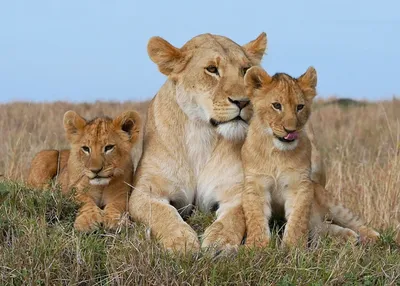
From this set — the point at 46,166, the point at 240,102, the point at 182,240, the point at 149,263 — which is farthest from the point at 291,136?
the point at 46,166

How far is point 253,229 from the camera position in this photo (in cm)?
464

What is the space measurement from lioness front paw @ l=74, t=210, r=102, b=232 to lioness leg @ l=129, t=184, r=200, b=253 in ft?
0.86

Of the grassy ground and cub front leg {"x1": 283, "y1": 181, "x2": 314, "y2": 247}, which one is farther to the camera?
cub front leg {"x1": 283, "y1": 181, "x2": 314, "y2": 247}

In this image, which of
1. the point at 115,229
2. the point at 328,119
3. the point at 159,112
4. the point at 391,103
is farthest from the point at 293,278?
the point at 391,103

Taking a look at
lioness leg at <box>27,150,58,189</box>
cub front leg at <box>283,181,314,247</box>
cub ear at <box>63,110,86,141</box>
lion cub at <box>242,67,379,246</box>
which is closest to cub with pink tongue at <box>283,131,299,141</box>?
lion cub at <box>242,67,379,246</box>

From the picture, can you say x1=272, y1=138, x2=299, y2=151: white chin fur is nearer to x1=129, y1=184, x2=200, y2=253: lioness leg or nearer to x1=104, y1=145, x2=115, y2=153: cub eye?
x1=129, y1=184, x2=200, y2=253: lioness leg

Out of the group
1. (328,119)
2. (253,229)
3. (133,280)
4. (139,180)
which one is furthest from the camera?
(328,119)

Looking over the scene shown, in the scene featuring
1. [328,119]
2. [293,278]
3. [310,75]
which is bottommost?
[328,119]

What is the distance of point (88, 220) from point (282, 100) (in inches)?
53.0

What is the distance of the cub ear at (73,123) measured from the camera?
17.1ft

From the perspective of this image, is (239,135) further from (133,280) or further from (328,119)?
(328,119)

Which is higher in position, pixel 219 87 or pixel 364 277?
pixel 219 87

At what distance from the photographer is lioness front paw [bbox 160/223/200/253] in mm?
4488

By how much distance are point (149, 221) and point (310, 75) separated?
4.29 ft
